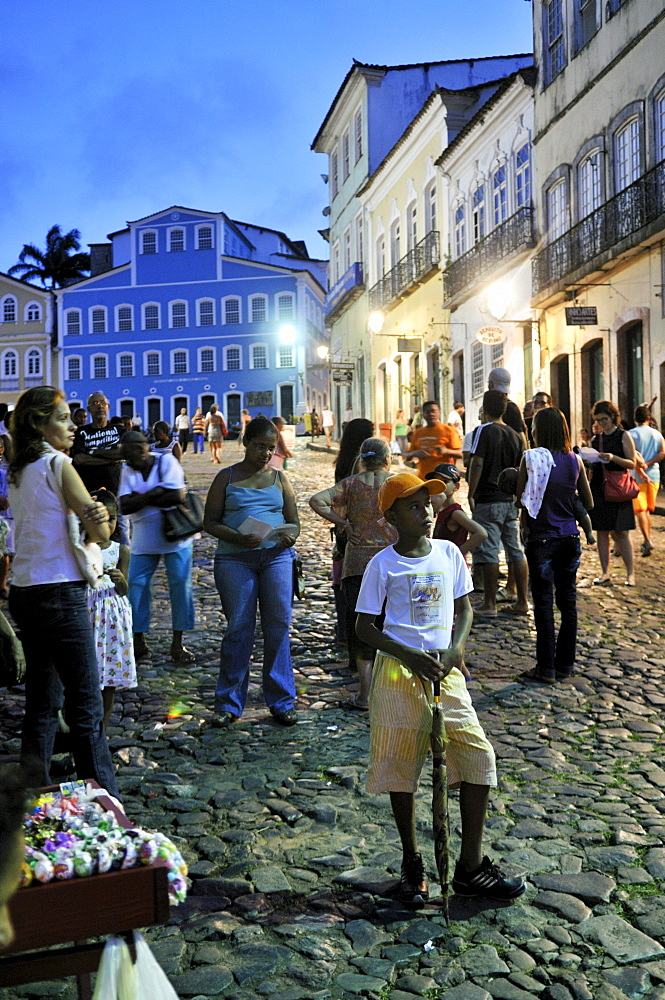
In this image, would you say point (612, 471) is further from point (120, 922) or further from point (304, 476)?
point (304, 476)

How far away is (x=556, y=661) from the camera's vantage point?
7.02m

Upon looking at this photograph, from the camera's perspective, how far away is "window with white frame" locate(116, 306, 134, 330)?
214ft

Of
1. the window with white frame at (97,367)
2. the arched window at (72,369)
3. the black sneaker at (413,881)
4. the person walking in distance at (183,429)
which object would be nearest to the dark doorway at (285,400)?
the window with white frame at (97,367)

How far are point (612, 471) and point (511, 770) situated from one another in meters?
5.69

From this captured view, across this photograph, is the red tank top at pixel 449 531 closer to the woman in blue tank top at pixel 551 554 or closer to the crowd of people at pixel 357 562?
the crowd of people at pixel 357 562

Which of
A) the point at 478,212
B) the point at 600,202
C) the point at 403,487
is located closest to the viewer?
the point at 403,487

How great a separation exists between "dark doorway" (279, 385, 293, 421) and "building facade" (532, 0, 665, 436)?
130ft

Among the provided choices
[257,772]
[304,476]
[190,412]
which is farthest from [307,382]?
[257,772]

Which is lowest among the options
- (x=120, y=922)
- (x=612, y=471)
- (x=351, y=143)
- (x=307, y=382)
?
(x=120, y=922)

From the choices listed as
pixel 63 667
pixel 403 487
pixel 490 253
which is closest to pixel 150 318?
pixel 490 253

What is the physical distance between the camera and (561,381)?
24.1 m

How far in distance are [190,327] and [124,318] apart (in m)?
4.29

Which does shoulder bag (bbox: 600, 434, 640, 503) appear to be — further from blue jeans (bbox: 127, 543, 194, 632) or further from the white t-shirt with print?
the white t-shirt with print

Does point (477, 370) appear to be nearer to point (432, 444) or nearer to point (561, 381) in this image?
point (561, 381)
